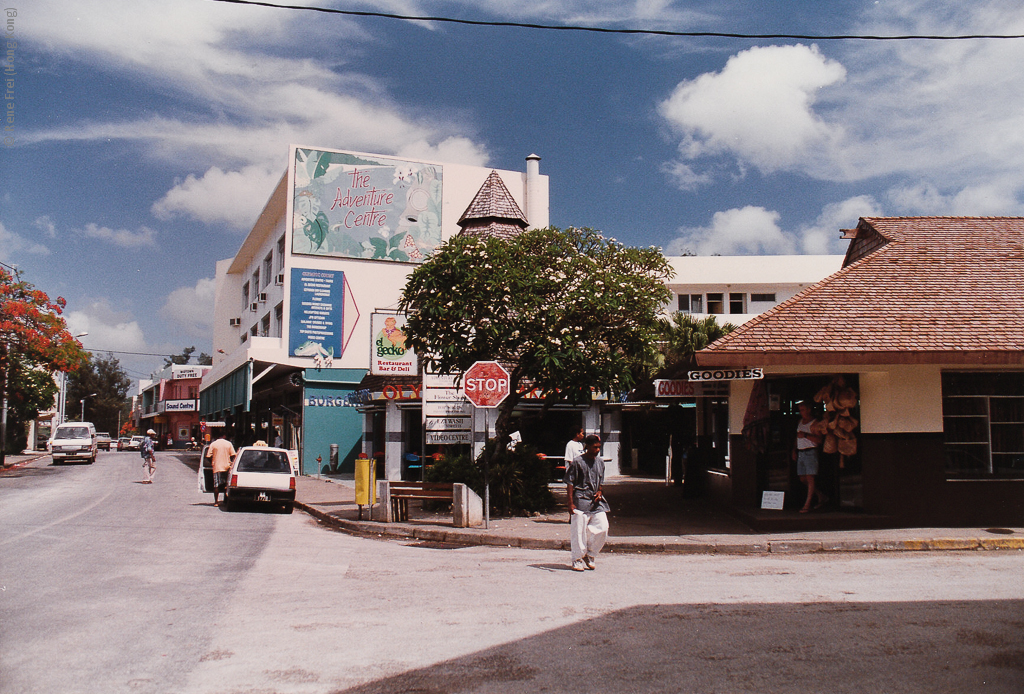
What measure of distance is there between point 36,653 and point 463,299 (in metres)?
9.66

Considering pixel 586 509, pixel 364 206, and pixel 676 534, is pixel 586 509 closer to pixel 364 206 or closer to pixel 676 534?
pixel 676 534

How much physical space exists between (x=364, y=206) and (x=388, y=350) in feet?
57.3

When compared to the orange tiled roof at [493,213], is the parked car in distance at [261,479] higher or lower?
lower

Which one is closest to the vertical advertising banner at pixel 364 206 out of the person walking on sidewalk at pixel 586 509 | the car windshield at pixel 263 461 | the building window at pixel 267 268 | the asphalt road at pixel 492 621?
the building window at pixel 267 268

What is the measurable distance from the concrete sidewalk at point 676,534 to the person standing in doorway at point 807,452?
598 mm

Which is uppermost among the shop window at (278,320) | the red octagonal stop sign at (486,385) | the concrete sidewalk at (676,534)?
the shop window at (278,320)

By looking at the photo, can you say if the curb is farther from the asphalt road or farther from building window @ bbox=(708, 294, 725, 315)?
building window @ bbox=(708, 294, 725, 315)

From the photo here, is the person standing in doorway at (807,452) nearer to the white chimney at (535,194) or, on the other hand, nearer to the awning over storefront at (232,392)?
the awning over storefront at (232,392)

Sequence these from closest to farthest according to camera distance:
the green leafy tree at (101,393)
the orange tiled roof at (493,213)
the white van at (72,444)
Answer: the orange tiled roof at (493,213) < the white van at (72,444) < the green leafy tree at (101,393)

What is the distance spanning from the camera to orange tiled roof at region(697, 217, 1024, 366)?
39.3ft

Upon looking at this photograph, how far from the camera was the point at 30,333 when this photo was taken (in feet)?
91.1

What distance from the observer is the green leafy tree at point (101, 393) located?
89.9 meters

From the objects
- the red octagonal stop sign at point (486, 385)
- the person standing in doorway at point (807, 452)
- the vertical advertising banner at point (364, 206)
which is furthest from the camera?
the vertical advertising banner at point (364, 206)

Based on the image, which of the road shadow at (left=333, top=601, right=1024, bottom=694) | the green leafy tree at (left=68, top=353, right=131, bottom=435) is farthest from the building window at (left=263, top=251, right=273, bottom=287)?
the green leafy tree at (left=68, top=353, right=131, bottom=435)
